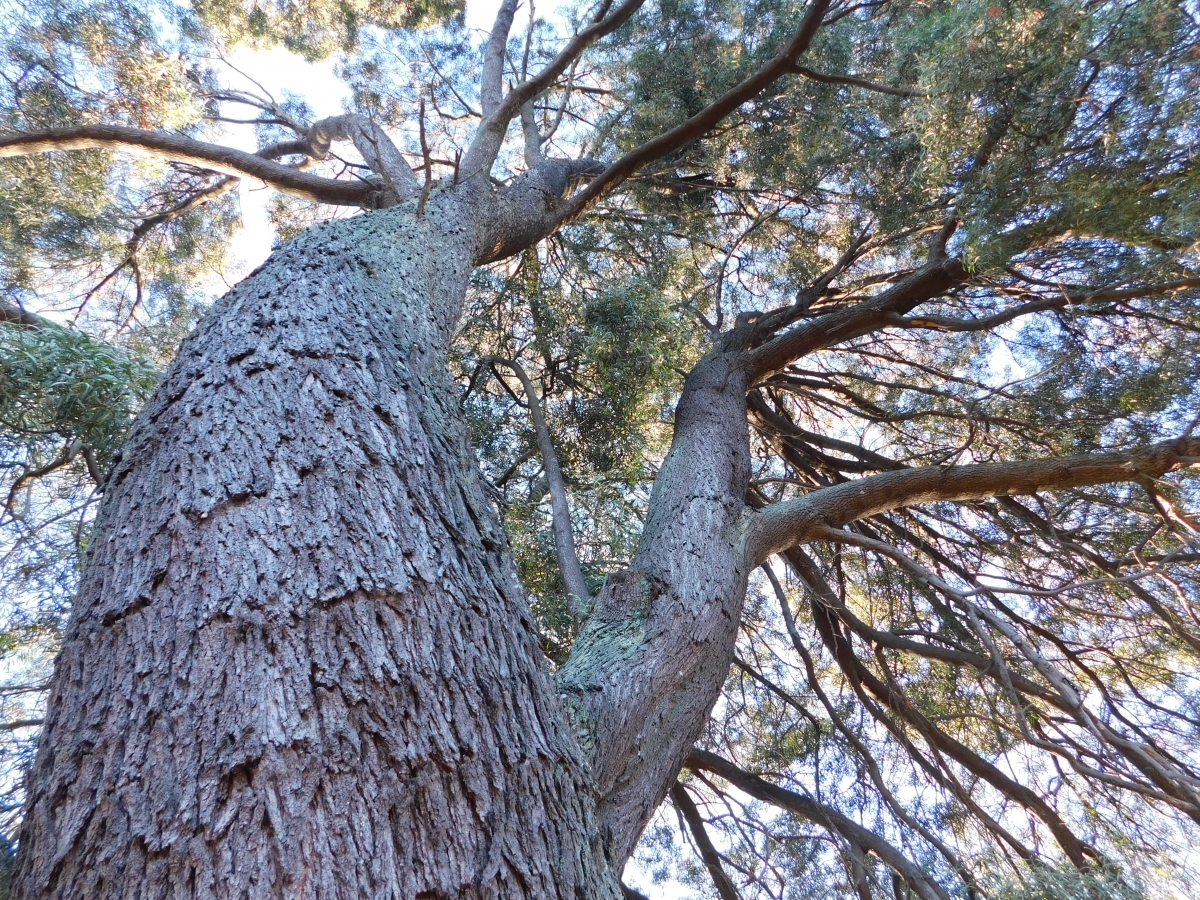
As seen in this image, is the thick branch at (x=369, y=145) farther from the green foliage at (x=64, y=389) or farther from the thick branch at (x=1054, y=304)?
the thick branch at (x=1054, y=304)

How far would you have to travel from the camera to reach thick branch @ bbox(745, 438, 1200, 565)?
2645mm

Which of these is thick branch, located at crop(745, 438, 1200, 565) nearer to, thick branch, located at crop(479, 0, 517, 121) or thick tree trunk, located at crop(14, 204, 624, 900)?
thick tree trunk, located at crop(14, 204, 624, 900)

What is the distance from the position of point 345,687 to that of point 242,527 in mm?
341

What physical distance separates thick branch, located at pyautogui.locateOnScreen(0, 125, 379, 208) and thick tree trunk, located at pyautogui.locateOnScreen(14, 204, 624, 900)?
2.48m

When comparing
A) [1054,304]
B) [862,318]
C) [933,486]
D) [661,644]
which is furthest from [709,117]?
[661,644]

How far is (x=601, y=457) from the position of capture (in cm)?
470

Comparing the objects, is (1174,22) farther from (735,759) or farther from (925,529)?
(735,759)

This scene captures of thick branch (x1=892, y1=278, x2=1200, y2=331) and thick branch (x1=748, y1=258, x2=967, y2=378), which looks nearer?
thick branch (x1=892, y1=278, x2=1200, y2=331)

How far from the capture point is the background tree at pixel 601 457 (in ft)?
3.14

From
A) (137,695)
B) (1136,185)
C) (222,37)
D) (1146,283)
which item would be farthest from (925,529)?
(222,37)

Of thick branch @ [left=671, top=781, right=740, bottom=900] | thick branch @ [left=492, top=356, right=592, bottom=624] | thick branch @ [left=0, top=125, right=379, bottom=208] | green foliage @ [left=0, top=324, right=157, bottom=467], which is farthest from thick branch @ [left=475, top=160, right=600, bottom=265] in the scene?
thick branch @ [left=671, top=781, right=740, bottom=900]

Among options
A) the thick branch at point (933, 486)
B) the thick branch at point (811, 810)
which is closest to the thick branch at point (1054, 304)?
the thick branch at point (933, 486)

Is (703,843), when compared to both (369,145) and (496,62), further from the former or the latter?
(496,62)

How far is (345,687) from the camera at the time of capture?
3.12 ft
